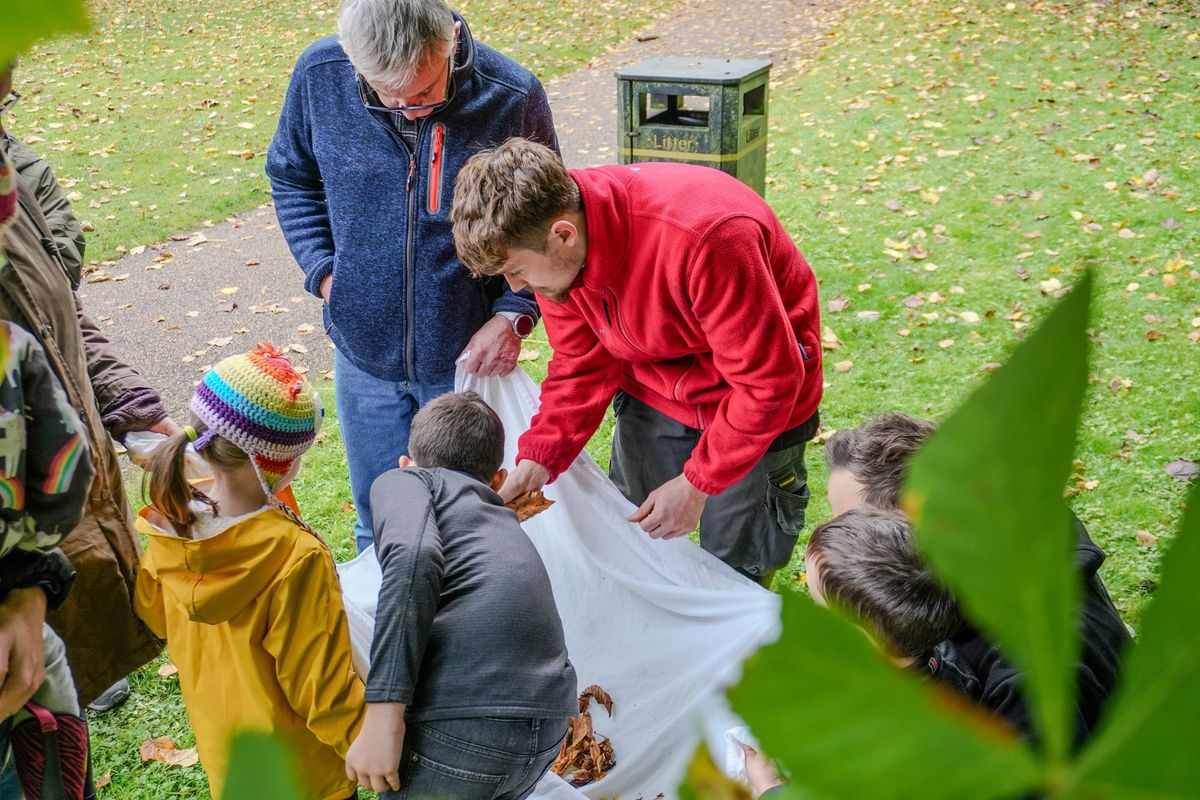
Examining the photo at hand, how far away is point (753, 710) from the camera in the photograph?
0.19 metres

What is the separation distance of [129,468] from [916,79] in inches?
341

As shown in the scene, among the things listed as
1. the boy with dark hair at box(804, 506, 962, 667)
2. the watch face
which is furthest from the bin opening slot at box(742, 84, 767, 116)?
the boy with dark hair at box(804, 506, 962, 667)

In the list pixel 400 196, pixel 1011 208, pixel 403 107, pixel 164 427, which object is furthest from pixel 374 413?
pixel 1011 208

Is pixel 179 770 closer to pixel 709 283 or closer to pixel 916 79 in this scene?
pixel 709 283

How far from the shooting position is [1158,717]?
200 mm

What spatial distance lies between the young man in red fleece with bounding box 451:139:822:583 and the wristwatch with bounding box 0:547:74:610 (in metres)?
1.06

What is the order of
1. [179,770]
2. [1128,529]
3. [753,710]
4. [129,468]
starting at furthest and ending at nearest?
[129,468] → [1128,529] → [179,770] → [753,710]

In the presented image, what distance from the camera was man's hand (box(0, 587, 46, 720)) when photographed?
1483 millimetres

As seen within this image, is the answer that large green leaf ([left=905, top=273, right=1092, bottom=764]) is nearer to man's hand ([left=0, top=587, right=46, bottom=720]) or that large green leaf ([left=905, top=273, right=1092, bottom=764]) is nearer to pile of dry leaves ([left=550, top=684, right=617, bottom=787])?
man's hand ([left=0, top=587, right=46, bottom=720])

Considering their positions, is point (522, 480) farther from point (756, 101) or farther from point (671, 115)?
point (756, 101)

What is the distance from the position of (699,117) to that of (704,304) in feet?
12.3

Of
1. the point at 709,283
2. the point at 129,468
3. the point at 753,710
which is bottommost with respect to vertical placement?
the point at 129,468

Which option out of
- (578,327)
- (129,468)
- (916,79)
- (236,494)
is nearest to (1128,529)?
(578,327)

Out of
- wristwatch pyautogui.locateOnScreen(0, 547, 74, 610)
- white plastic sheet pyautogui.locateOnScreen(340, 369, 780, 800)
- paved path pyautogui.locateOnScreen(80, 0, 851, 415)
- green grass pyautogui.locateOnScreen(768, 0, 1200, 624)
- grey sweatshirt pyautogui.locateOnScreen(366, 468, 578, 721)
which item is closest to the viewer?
wristwatch pyautogui.locateOnScreen(0, 547, 74, 610)
